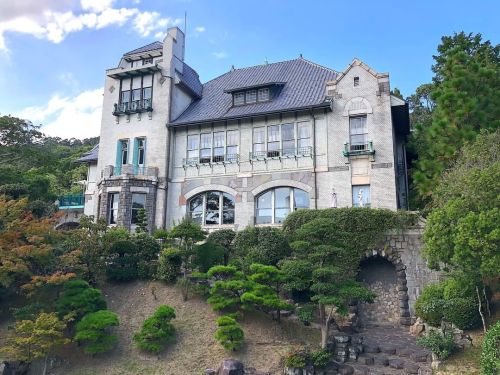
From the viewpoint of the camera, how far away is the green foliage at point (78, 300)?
15656 mm

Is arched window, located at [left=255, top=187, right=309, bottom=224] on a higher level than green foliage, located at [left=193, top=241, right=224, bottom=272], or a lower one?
higher

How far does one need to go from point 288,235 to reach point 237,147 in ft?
24.8

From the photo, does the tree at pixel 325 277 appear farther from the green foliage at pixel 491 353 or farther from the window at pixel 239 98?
the window at pixel 239 98

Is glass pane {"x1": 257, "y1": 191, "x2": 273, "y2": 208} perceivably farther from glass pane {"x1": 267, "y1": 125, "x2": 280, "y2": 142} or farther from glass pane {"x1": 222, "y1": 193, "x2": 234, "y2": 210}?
glass pane {"x1": 267, "y1": 125, "x2": 280, "y2": 142}

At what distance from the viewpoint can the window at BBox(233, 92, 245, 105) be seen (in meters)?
27.0

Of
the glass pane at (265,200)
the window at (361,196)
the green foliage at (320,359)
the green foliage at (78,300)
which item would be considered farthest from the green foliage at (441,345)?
the glass pane at (265,200)

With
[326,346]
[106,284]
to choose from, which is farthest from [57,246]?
[326,346]

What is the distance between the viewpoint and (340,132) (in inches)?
930

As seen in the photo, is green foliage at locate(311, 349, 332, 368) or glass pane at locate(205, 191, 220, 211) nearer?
green foliage at locate(311, 349, 332, 368)

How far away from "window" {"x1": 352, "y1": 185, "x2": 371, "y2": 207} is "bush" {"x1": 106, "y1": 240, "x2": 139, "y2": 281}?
11297 millimetres

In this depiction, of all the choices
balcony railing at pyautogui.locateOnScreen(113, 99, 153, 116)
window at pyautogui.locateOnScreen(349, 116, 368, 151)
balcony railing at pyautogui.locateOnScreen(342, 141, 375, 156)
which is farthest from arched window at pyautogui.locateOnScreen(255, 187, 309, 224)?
balcony railing at pyautogui.locateOnScreen(113, 99, 153, 116)

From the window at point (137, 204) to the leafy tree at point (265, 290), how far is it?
11.0 metres

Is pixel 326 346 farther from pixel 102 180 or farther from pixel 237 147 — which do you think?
pixel 102 180

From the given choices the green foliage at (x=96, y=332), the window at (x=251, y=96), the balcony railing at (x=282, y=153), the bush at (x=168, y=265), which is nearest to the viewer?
the green foliage at (x=96, y=332)
